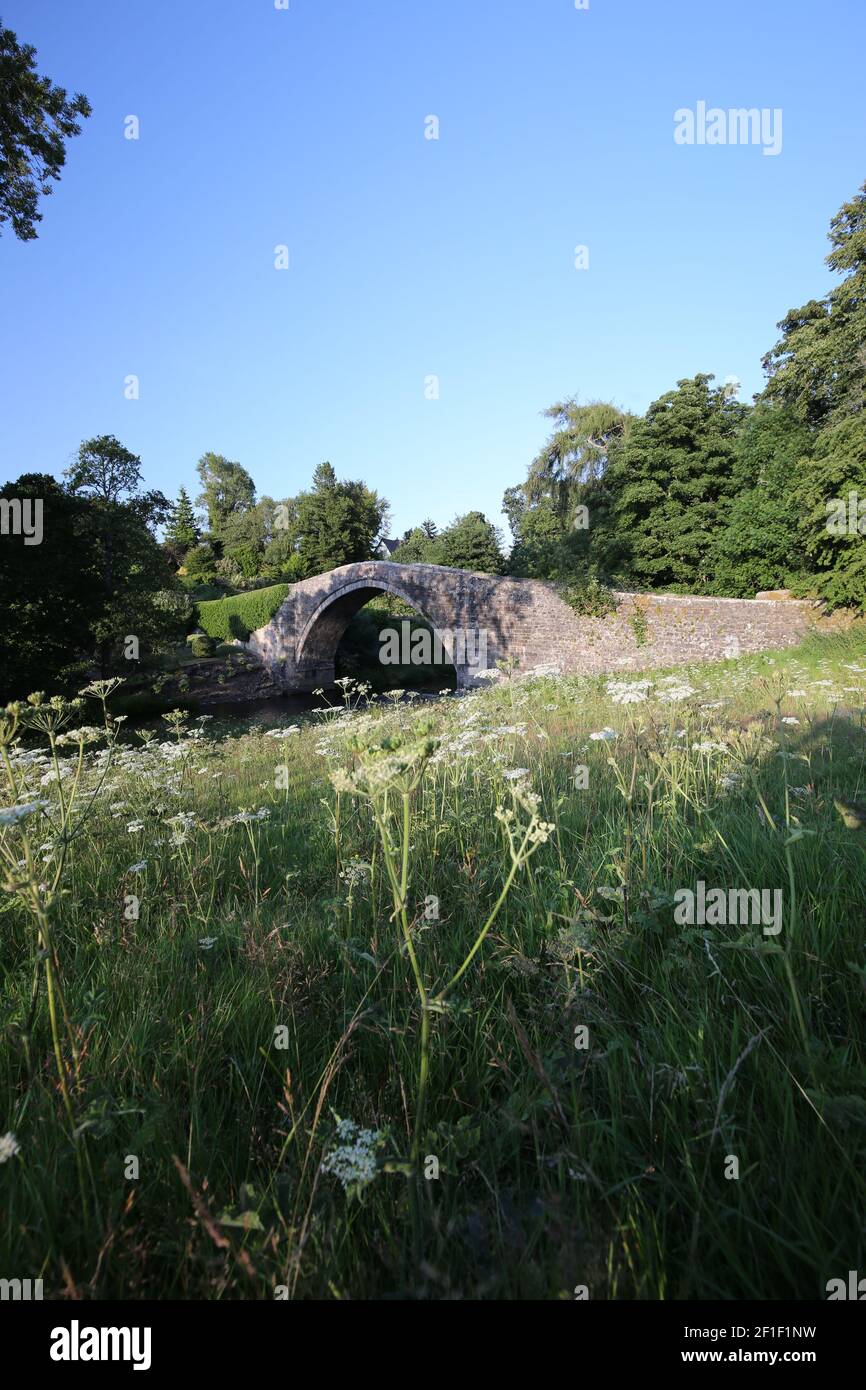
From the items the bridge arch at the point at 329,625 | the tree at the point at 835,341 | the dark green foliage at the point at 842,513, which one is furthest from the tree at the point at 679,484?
the bridge arch at the point at 329,625

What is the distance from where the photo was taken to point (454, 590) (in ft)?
75.5

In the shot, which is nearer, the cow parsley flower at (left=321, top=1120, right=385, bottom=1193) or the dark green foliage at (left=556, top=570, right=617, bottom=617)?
the cow parsley flower at (left=321, top=1120, right=385, bottom=1193)

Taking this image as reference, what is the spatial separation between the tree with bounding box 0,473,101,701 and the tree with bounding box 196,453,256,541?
44107 mm

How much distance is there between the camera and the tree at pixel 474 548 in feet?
149

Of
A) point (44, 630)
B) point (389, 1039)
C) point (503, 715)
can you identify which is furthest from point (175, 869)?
point (44, 630)

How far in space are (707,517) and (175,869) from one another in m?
27.5

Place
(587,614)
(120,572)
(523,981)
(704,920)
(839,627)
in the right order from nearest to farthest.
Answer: (523,981)
(704,920)
(839,627)
(587,614)
(120,572)

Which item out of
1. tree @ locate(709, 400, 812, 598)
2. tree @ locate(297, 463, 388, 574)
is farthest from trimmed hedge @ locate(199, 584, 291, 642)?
tree @ locate(709, 400, 812, 598)

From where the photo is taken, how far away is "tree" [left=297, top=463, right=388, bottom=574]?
46031mm

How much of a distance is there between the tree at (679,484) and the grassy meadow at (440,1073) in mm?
25280

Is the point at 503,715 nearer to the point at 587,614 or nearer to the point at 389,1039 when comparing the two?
the point at 389,1039
